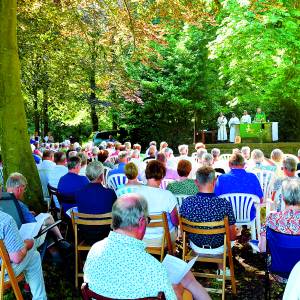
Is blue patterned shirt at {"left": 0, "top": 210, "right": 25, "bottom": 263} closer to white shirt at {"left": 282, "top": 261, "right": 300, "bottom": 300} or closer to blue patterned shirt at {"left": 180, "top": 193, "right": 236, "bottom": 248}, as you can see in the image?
blue patterned shirt at {"left": 180, "top": 193, "right": 236, "bottom": 248}

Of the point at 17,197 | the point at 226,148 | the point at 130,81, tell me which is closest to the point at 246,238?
the point at 17,197

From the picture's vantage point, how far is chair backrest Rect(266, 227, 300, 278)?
3.65m

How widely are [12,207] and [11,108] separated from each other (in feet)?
9.50

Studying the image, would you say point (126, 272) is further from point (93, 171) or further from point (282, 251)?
point (93, 171)

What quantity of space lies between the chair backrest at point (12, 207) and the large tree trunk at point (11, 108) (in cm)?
269

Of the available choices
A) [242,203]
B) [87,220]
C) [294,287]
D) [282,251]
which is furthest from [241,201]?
[294,287]

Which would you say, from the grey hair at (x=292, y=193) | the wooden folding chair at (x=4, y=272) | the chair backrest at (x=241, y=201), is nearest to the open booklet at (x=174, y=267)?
the wooden folding chair at (x=4, y=272)

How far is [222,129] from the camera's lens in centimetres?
2117

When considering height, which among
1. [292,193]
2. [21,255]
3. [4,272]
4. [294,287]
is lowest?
[4,272]

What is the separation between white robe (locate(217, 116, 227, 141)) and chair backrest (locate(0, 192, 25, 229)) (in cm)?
1757

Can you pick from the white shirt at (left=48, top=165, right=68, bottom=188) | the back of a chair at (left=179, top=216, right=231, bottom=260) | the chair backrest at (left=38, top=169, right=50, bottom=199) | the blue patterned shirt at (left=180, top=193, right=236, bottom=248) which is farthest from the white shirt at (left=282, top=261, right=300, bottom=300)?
the chair backrest at (left=38, top=169, right=50, bottom=199)

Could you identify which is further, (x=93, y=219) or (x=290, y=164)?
(x=290, y=164)

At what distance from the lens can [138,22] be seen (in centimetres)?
934

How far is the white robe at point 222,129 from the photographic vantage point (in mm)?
21028
